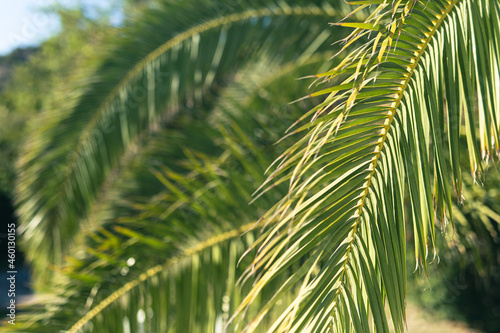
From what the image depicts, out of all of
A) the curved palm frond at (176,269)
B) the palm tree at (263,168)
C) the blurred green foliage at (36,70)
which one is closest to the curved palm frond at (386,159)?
the palm tree at (263,168)

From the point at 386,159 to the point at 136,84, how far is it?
2.65 meters

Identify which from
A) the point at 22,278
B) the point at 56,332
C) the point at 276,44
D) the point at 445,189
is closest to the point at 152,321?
the point at 56,332

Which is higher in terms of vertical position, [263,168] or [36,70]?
[36,70]

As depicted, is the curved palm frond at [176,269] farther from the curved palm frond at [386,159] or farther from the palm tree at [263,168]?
the curved palm frond at [386,159]

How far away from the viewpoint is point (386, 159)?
1.20 meters

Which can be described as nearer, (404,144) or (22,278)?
(404,144)

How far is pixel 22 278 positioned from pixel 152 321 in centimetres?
998

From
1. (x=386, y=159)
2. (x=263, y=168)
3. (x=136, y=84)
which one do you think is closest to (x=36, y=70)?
(x=136, y=84)

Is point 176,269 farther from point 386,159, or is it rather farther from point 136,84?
point 136,84

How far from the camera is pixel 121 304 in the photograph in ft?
7.29

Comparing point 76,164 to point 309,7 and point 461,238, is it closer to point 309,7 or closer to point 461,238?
point 309,7

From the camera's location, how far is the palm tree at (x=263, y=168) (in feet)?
3.80

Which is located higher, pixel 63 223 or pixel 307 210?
pixel 63 223

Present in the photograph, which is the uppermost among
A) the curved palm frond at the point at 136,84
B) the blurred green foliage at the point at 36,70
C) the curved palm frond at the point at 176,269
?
the blurred green foliage at the point at 36,70
